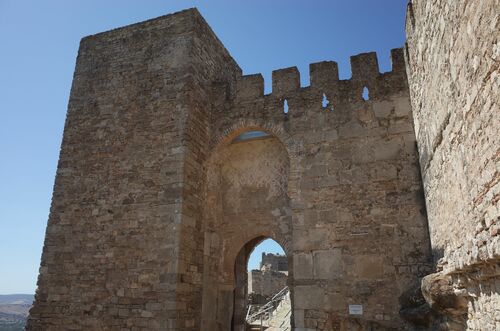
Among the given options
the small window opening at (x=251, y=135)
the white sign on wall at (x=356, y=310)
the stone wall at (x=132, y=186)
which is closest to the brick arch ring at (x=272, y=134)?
the small window opening at (x=251, y=135)

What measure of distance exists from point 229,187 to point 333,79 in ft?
9.68

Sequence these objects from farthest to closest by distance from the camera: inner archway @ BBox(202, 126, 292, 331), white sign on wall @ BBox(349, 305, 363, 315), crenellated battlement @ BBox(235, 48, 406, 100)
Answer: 1. inner archway @ BBox(202, 126, 292, 331)
2. crenellated battlement @ BBox(235, 48, 406, 100)
3. white sign on wall @ BBox(349, 305, 363, 315)

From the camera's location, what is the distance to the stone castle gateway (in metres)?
6.11

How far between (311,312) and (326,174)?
7.35 ft

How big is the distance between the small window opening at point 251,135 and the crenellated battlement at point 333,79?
761 mm

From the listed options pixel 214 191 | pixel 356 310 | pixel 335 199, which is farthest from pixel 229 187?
pixel 356 310

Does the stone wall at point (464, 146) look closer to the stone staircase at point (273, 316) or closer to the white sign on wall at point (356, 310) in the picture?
the white sign on wall at point (356, 310)

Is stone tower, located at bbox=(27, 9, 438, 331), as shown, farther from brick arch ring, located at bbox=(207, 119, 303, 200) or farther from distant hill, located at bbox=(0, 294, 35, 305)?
distant hill, located at bbox=(0, 294, 35, 305)

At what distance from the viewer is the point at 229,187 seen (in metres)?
8.41

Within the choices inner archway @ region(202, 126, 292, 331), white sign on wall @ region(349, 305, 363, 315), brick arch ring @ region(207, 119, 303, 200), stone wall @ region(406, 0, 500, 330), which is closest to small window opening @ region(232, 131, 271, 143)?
inner archway @ region(202, 126, 292, 331)

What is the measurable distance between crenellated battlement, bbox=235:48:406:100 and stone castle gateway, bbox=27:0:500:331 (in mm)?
22

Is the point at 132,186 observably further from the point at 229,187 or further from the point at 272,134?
the point at 272,134

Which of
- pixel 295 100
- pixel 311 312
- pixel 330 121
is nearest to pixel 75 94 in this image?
pixel 295 100

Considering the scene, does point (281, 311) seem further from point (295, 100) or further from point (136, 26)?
point (136, 26)
